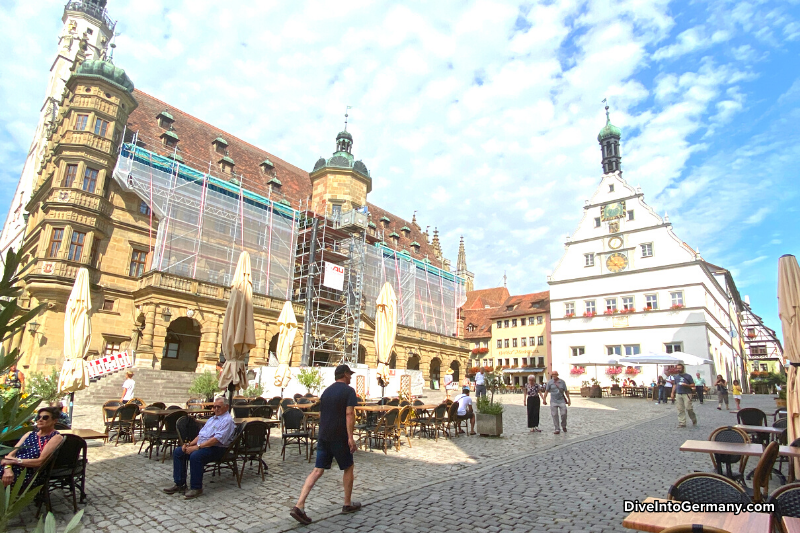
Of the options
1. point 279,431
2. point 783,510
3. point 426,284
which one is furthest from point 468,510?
point 426,284

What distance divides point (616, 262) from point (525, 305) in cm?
1324

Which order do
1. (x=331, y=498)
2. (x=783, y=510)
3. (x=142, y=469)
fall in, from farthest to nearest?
(x=142, y=469), (x=331, y=498), (x=783, y=510)

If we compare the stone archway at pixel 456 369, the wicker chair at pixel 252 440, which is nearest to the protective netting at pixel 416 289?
the stone archway at pixel 456 369

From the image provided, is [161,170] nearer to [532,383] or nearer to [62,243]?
[62,243]

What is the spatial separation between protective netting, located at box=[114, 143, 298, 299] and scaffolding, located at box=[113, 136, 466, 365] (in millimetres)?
56

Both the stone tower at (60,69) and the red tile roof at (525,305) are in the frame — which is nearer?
the stone tower at (60,69)

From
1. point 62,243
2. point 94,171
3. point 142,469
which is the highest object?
point 94,171

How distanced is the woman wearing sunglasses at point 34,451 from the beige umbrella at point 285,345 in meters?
12.2

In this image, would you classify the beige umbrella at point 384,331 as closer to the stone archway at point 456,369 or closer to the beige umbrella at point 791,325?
the beige umbrella at point 791,325

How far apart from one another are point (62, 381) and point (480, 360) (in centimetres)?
4444

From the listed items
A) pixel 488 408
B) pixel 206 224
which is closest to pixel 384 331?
pixel 488 408

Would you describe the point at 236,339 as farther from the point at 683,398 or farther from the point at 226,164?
the point at 226,164

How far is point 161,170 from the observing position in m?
27.0

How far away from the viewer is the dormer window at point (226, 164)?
3356cm
